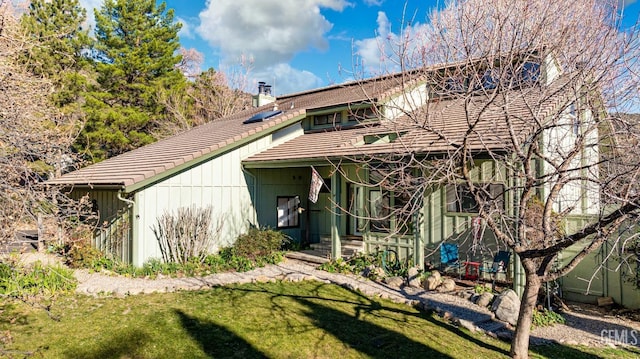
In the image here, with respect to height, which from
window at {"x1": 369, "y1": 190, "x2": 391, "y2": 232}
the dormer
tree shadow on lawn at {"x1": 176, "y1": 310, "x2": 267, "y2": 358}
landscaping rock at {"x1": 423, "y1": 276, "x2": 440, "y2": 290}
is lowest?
tree shadow on lawn at {"x1": 176, "y1": 310, "x2": 267, "y2": 358}

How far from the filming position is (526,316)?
235 inches

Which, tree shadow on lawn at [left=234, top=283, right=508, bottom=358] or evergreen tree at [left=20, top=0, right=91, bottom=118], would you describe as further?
evergreen tree at [left=20, top=0, right=91, bottom=118]

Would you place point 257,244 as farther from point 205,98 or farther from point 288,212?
point 205,98

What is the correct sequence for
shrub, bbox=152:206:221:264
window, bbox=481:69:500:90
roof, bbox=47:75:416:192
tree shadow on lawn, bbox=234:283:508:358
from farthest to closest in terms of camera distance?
shrub, bbox=152:206:221:264
roof, bbox=47:75:416:192
tree shadow on lawn, bbox=234:283:508:358
window, bbox=481:69:500:90

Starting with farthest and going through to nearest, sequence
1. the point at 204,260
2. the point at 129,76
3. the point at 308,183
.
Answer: the point at 129,76, the point at 308,183, the point at 204,260

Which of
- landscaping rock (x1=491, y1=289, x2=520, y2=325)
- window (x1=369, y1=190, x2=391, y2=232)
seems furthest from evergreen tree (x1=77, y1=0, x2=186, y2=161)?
landscaping rock (x1=491, y1=289, x2=520, y2=325)

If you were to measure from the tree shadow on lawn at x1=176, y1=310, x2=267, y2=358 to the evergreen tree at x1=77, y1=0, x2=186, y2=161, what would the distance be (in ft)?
57.4

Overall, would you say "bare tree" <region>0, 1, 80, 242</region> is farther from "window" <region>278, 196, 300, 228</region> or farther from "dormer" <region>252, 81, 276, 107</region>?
"dormer" <region>252, 81, 276, 107</region>

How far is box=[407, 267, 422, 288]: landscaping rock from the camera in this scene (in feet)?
31.6

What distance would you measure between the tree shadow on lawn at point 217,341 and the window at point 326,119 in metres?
9.53

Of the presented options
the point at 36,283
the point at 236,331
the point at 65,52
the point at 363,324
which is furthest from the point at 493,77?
the point at 65,52

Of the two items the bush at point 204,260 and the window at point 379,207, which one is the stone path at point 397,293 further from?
the window at point 379,207

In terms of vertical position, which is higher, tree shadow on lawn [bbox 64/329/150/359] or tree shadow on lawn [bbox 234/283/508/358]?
tree shadow on lawn [bbox 64/329/150/359]

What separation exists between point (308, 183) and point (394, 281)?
6.18 m
